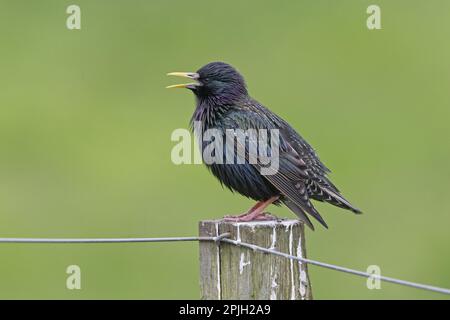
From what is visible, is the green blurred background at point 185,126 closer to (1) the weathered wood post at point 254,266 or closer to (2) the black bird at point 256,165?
(2) the black bird at point 256,165

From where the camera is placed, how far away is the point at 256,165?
7.45 m

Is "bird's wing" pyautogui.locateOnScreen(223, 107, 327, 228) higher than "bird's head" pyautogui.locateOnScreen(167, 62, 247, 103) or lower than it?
lower

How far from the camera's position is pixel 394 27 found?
17406 millimetres

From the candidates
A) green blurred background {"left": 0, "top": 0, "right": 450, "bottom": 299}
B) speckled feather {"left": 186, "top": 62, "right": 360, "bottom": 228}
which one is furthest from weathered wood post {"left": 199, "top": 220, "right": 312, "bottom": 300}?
green blurred background {"left": 0, "top": 0, "right": 450, "bottom": 299}

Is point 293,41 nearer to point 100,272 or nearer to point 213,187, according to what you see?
point 213,187

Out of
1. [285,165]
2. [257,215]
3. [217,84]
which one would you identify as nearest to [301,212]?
[257,215]

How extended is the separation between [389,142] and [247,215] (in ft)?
26.1

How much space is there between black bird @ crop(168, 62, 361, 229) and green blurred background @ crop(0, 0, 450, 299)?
3500mm

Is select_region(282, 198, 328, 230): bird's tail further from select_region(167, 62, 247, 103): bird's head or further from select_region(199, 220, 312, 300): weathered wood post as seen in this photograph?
select_region(199, 220, 312, 300): weathered wood post

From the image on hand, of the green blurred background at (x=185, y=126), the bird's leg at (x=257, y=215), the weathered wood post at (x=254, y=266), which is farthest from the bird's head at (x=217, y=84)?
the green blurred background at (x=185, y=126)

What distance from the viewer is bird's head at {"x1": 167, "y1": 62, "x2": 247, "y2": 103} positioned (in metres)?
7.87

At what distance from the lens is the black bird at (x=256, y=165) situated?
7.40 m

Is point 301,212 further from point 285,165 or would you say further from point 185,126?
point 185,126

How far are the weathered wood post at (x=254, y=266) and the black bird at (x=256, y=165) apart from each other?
130cm
